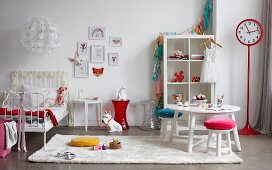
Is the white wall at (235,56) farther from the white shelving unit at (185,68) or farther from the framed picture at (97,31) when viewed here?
the framed picture at (97,31)

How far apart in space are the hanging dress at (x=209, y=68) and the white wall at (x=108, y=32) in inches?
30.6

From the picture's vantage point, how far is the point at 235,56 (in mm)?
6852

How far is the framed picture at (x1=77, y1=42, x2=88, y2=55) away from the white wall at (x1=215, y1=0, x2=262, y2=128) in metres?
2.35

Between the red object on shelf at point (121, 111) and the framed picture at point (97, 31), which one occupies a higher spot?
the framed picture at point (97, 31)

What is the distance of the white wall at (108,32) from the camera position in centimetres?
714

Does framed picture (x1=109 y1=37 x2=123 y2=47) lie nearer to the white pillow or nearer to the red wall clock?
the white pillow

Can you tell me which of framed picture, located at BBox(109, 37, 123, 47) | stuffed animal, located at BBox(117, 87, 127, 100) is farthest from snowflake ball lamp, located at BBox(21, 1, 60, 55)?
stuffed animal, located at BBox(117, 87, 127, 100)

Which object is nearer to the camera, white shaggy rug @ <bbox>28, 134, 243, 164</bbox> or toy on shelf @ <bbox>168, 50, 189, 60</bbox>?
white shaggy rug @ <bbox>28, 134, 243, 164</bbox>

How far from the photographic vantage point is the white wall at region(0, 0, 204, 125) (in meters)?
7.14

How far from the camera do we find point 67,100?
718 cm

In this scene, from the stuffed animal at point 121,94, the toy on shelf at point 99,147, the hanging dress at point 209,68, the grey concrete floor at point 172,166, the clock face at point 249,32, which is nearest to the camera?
the grey concrete floor at point 172,166

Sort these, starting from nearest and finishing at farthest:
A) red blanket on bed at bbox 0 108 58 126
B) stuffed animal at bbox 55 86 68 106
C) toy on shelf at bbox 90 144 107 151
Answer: toy on shelf at bbox 90 144 107 151 < red blanket on bed at bbox 0 108 58 126 < stuffed animal at bbox 55 86 68 106

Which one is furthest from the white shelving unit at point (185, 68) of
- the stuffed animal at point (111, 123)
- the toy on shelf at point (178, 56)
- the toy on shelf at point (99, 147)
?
the toy on shelf at point (99, 147)

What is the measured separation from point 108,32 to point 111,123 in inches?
66.5
